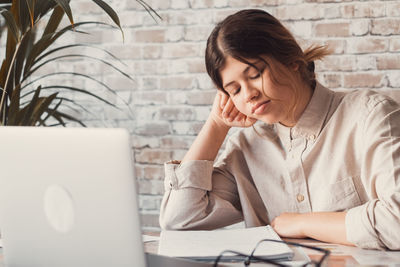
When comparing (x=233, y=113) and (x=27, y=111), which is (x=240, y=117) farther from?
(x=27, y=111)

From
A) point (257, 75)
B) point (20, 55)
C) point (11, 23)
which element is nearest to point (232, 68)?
point (257, 75)

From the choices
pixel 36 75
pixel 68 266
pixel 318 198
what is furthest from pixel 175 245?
pixel 36 75

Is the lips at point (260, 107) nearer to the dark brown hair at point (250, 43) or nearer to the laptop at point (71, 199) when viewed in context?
the dark brown hair at point (250, 43)

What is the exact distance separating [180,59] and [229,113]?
0.76 metres

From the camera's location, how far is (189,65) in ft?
7.89

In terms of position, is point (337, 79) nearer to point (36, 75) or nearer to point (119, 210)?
point (36, 75)

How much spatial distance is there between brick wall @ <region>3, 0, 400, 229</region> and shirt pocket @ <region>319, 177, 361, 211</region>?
0.82 m

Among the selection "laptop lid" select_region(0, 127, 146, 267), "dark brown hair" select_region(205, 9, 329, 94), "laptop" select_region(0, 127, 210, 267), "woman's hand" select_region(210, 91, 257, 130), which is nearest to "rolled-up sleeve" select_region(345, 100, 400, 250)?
"dark brown hair" select_region(205, 9, 329, 94)

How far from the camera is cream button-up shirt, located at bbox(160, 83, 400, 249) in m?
1.34

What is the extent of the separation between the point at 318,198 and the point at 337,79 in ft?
2.72

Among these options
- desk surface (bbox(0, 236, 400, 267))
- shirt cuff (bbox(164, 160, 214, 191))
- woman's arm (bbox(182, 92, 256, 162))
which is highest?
woman's arm (bbox(182, 92, 256, 162))

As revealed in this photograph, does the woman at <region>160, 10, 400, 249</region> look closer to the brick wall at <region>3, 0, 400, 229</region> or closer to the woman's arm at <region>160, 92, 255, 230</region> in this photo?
the woman's arm at <region>160, 92, 255, 230</region>

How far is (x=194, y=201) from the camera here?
1640 mm

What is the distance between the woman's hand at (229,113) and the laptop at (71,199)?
2.45 feet
